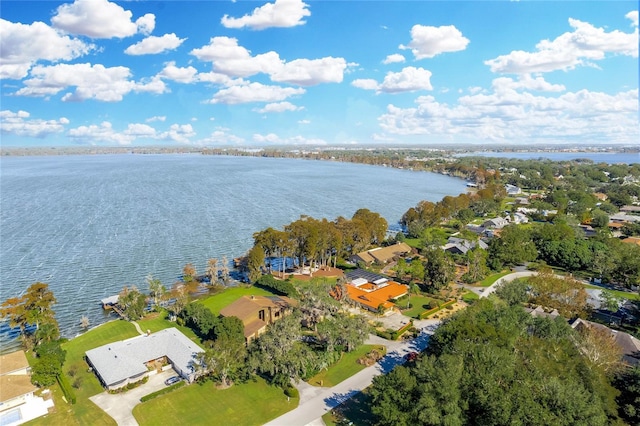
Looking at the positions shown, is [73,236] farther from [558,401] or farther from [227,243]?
[558,401]

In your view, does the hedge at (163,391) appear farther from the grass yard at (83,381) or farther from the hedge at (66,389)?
the hedge at (66,389)

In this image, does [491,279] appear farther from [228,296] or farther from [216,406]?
[216,406]

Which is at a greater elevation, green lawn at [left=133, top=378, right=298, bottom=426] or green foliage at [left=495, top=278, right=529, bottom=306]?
green foliage at [left=495, top=278, right=529, bottom=306]

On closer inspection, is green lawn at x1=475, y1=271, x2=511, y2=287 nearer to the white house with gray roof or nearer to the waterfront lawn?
the waterfront lawn

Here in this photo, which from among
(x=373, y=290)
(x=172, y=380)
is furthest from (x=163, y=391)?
(x=373, y=290)

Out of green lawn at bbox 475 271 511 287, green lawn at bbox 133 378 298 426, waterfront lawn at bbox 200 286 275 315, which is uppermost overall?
waterfront lawn at bbox 200 286 275 315

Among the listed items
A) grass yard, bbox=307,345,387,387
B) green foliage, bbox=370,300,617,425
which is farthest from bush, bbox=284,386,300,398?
green foliage, bbox=370,300,617,425

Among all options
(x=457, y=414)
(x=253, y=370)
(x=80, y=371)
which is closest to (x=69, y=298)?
(x=80, y=371)
